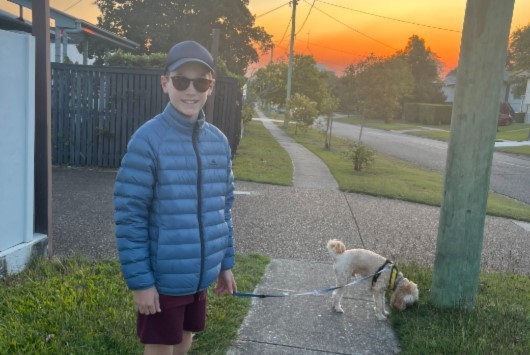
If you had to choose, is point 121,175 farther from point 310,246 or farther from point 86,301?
point 310,246

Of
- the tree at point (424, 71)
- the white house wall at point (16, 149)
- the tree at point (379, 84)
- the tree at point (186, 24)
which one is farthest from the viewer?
the tree at point (424, 71)

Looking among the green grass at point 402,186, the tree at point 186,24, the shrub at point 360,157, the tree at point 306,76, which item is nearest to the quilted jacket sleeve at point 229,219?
the green grass at point 402,186

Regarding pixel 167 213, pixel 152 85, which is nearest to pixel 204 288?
pixel 167 213

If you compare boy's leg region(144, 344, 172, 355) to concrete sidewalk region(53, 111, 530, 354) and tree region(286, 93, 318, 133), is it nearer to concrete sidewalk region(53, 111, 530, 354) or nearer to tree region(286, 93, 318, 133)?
concrete sidewalk region(53, 111, 530, 354)

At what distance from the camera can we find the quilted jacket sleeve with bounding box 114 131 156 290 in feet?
7.34

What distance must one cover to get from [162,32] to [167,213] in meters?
34.6

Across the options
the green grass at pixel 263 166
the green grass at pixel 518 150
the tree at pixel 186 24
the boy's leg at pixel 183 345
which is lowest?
the green grass at pixel 263 166

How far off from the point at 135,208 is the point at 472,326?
279 cm

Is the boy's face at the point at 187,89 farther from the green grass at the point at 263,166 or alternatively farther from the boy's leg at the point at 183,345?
the green grass at the point at 263,166

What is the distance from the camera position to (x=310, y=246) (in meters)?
5.99

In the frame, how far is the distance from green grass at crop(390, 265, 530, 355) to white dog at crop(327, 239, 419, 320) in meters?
0.12

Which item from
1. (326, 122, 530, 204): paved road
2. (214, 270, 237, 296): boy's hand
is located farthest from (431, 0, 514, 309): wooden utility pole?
(326, 122, 530, 204): paved road

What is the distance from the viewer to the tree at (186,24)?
3434 cm

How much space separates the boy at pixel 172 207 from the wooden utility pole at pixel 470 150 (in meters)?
2.33
